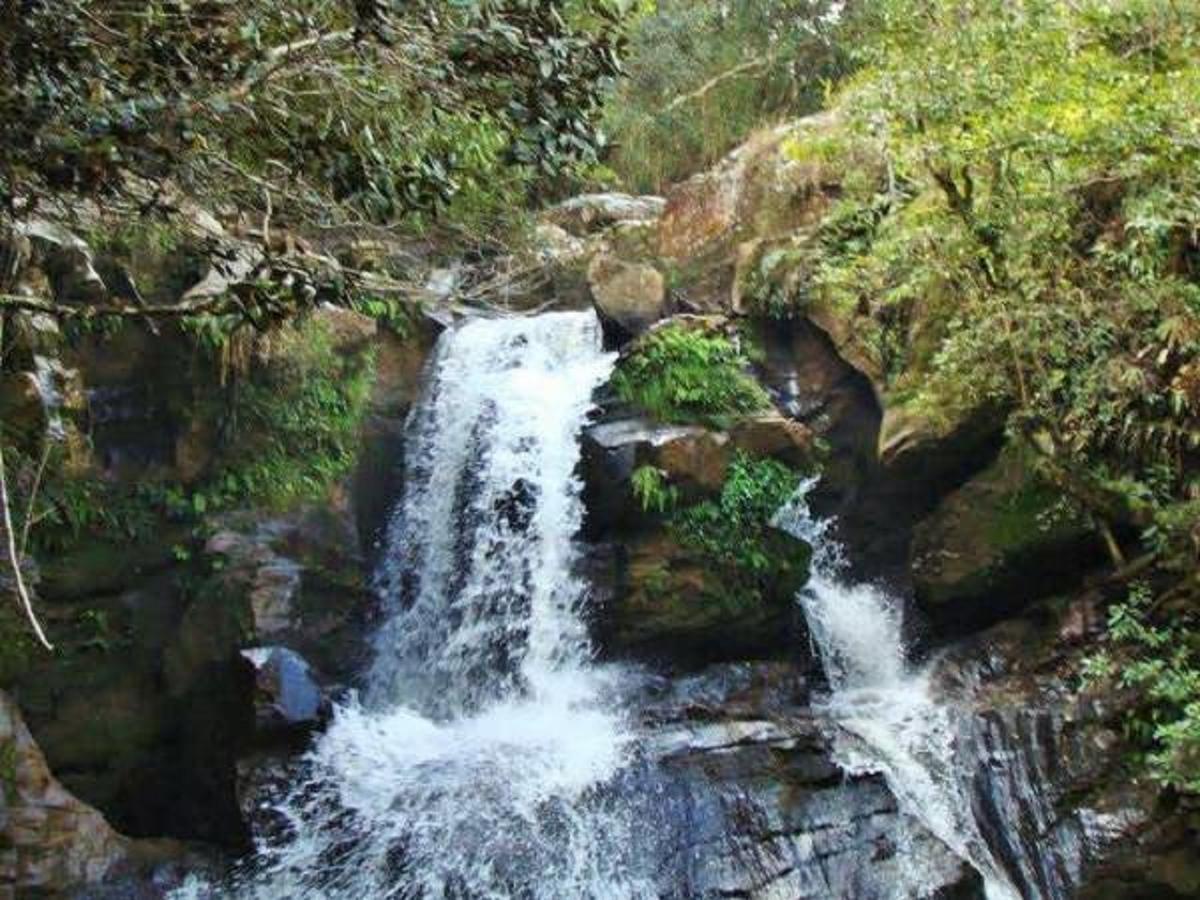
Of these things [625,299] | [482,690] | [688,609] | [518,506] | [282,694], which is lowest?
[282,694]

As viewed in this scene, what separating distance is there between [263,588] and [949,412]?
6.42 m

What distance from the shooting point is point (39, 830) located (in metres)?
6.88

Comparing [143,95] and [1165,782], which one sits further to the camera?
[1165,782]

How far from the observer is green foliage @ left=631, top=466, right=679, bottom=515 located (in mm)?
9203

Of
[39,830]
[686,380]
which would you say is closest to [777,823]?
[686,380]

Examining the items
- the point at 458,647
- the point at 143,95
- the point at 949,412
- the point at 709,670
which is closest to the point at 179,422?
the point at 458,647

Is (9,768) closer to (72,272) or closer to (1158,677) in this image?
(72,272)

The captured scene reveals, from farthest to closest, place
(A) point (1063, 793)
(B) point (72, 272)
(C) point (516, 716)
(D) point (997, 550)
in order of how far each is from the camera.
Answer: (C) point (516, 716) < (D) point (997, 550) < (B) point (72, 272) < (A) point (1063, 793)

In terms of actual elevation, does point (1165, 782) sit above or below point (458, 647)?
below

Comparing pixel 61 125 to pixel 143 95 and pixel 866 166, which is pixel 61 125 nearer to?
pixel 143 95

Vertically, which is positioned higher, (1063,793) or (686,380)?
(686,380)

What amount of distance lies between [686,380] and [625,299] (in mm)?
3007

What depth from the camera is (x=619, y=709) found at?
28.4 ft

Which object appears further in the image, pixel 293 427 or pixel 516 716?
pixel 293 427
